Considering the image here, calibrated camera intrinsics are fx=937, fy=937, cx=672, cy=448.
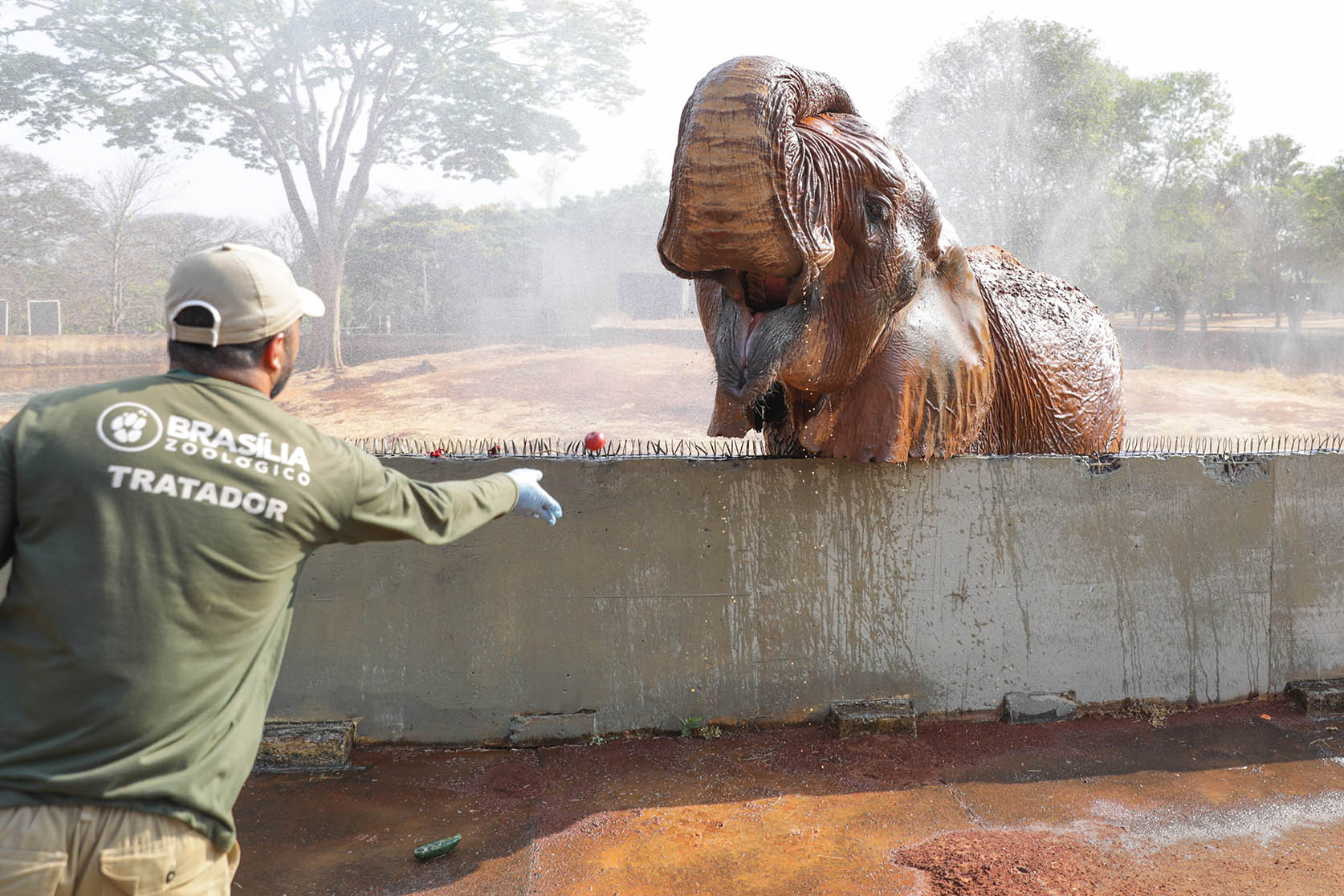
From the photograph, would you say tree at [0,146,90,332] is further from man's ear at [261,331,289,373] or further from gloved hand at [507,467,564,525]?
man's ear at [261,331,289,373]

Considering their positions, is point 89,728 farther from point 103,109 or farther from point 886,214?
point 103,109

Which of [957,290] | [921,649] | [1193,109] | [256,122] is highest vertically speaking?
[1193,109]

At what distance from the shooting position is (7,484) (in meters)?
1.86

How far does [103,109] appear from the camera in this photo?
2641 cm

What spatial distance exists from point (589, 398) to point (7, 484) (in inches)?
882

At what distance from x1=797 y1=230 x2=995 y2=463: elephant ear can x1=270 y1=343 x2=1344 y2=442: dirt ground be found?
15774mm

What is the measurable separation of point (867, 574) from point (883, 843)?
4.17ft

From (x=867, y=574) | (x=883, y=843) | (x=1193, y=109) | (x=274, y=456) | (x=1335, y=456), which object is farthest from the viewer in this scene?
(x=1193, y=109)

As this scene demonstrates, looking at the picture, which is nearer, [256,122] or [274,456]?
[274,456]

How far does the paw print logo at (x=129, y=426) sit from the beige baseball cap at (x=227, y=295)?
0.21 m

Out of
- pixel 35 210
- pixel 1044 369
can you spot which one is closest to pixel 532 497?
pixel 1044 369

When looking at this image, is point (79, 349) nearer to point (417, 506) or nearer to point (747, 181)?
point (747, 181)

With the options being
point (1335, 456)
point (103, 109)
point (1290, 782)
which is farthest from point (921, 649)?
point (103, 109)

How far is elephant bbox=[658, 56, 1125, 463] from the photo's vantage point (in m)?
3.09
